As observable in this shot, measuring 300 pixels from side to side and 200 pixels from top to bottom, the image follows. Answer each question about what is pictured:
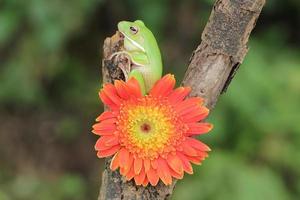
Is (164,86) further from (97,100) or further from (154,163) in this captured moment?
(97,100)

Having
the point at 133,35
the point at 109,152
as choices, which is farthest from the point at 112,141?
the point at 133,35

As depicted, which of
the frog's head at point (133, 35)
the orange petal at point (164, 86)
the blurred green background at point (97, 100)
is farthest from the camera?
the blurred green background at point (97, 100)

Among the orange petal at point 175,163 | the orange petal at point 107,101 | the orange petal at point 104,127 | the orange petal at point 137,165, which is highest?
the orange petal at point 107,101

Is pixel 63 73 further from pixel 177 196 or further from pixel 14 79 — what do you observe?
pixel 177 196

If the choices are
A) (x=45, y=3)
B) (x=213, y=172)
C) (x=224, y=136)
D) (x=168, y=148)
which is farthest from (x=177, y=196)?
(x=168, y=148)

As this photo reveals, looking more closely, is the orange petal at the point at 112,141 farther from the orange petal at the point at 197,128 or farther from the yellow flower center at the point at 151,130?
the orange petal at the point at 197,128

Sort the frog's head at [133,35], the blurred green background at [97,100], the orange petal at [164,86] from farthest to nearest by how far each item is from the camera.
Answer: the blurred green background at [97,100] → the frog's head at [133,35] → the orange petal at [164,86]

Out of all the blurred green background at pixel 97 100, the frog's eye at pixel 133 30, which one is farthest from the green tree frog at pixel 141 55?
the blurred green background at pixel 97 100

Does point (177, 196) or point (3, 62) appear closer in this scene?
point (177, 196)

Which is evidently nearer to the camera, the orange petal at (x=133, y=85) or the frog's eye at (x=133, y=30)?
the orange petal at (x=133, y=85)
